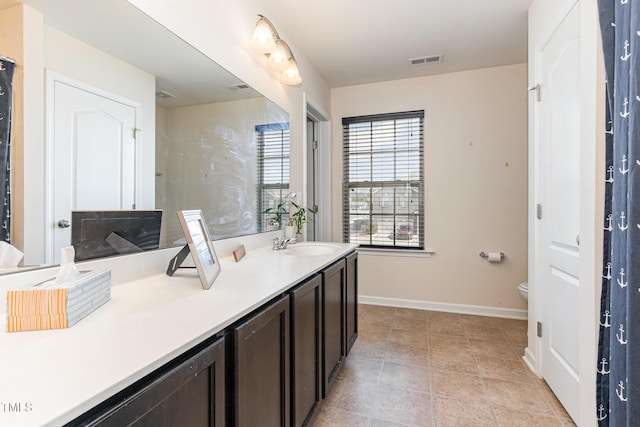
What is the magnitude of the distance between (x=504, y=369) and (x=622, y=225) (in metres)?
1.55

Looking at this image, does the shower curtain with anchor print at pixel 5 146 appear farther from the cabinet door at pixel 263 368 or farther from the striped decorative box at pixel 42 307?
the cabinet door at pixel 263 368

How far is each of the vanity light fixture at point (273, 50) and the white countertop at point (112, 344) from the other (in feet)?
5.06

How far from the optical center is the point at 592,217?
1284 mm

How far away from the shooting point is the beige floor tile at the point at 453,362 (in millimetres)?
2076

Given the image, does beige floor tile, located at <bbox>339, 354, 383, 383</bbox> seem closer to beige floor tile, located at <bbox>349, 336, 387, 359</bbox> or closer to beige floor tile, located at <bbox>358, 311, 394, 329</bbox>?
beige floor tile, located at <bbox>349, 336, 387, 359</bbox>

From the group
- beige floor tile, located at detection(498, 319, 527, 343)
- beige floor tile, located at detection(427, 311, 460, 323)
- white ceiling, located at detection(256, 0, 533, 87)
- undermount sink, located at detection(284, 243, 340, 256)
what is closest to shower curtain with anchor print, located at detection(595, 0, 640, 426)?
white ceiling, located at detection(256, 0, 533, 87)

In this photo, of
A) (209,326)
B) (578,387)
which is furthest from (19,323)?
(578,387)

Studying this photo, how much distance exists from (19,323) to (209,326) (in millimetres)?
410

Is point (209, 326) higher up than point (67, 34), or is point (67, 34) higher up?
point (67, 34)

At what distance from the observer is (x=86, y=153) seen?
101 cm

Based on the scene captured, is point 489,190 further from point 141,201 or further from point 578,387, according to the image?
point 141,201

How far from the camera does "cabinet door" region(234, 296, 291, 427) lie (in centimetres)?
86

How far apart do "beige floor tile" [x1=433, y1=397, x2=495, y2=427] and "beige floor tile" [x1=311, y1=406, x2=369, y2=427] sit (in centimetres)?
39

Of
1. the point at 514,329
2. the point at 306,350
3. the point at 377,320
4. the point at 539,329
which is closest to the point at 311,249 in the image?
the point at 306,350
